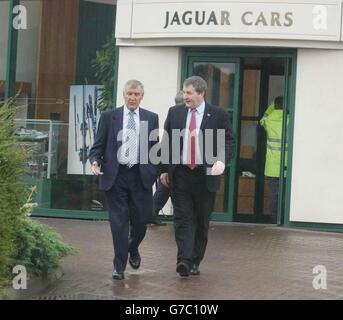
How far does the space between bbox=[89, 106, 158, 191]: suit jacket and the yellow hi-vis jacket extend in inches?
167

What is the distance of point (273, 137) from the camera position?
11.2m

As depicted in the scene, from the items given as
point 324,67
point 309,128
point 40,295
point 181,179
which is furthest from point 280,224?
point 40,295

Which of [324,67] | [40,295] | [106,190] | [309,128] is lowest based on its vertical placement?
[40,295]

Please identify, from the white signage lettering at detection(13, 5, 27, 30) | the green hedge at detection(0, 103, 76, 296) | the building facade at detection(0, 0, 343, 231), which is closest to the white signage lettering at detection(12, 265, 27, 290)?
the green hedge at detection(0, 103, 76, 296)

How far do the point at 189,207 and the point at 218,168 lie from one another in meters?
0.56

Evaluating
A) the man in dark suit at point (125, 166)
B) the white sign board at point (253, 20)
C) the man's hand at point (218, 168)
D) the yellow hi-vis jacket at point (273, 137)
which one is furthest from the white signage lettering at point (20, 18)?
the man's hand at point (218, 168)

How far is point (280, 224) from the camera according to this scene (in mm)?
11117

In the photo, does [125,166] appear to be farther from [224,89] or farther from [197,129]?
[224,89]

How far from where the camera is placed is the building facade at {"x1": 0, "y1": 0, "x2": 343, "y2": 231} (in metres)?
10.7

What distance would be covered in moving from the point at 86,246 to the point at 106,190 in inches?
81.4

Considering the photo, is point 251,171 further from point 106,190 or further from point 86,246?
point 106,190

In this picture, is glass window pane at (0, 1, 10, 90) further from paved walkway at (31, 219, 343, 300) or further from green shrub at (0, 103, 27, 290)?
green shrub at (0, 103, 27, 290)

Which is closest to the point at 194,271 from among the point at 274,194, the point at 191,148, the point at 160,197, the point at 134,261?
the point at 134,261
